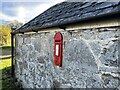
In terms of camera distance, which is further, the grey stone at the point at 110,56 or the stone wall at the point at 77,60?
the stone wall at the point at 77,60

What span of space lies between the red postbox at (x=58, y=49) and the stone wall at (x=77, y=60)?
→ 122 mm

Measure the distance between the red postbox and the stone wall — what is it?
0.40 feet

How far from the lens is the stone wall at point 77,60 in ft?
12.1

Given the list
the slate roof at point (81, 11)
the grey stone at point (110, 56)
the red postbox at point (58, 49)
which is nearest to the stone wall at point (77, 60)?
the grey stone at point (110, 56)

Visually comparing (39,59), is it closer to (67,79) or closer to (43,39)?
(43,39)

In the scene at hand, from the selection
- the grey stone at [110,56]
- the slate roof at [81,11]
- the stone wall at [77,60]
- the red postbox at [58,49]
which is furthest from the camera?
the red postbox at [58,49]

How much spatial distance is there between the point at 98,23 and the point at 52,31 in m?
1.98

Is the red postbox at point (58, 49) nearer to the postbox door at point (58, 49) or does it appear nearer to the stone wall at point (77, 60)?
the postbox door at point (58, 49)

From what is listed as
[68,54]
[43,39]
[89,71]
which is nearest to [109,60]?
[89,71]

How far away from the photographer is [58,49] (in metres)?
5.27

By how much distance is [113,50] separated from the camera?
3623 mm

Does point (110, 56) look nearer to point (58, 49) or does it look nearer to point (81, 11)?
point (81, 11)

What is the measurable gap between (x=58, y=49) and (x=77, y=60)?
32.3 inches

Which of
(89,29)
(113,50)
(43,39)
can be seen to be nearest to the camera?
(113,50)
